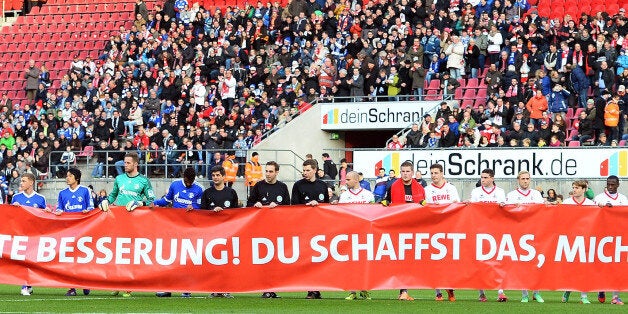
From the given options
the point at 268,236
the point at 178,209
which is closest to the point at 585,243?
the point at 268,236

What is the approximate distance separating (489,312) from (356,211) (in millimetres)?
2819

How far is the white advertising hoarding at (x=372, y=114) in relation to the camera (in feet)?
119

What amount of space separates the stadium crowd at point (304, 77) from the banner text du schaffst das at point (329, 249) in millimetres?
13046

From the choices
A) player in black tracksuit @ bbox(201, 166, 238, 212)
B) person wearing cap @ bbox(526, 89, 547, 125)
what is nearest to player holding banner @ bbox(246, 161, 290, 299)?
player in black tracksuit @ bbox(201, 166, 238, 212)

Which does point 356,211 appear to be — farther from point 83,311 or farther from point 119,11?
point 119,11

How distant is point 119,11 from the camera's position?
47.9 metres

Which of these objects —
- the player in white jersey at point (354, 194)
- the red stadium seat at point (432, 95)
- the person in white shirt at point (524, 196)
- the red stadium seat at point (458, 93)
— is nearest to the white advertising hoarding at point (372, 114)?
the red stadium seat at point (432, 95)

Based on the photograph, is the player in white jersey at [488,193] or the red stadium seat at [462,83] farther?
the red stadium seat at [462,83]

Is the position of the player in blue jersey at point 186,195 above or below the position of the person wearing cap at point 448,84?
below

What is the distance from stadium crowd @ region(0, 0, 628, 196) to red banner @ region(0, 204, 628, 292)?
13.1 metres

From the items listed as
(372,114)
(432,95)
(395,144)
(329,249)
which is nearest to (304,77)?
(372,114)

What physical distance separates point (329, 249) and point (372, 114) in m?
18.5

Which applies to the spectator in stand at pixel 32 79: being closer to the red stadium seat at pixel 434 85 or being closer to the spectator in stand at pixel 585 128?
the red stadium seat at pixel 434 85

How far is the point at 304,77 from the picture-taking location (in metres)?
38.9
